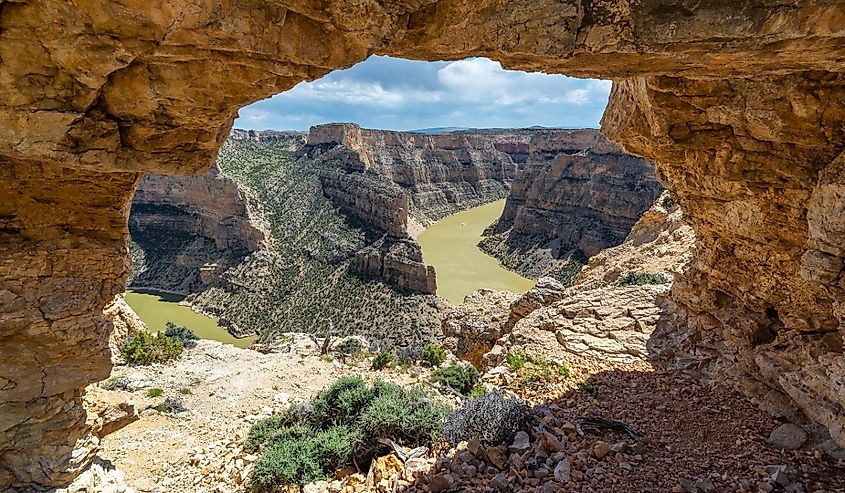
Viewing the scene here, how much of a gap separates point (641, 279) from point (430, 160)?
6975cm

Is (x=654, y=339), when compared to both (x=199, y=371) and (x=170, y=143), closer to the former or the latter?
(x=170, y=143)

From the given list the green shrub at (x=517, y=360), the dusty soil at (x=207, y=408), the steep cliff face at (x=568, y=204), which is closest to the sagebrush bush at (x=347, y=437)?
the dusty soil at (x=207, y=408)

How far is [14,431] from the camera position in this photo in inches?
227

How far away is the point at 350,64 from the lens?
3.96 m

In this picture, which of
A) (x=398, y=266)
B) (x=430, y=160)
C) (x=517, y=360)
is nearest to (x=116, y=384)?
(x=517, y=360)

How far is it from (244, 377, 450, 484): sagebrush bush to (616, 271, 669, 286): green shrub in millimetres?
8976

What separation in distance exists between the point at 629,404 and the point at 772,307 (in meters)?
2.80

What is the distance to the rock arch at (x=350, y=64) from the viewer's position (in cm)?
336

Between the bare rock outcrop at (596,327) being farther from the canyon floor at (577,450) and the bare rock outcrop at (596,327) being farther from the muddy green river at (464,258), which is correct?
the muddy green river at (464,258)

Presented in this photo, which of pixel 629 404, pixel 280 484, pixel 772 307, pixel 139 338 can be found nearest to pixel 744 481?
pixel 629 404

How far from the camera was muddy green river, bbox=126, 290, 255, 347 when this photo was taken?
36062mm

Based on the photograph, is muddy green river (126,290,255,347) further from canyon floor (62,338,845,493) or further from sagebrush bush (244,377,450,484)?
sagebrush bush (244,377,450,484)

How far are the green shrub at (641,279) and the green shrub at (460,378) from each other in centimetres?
603

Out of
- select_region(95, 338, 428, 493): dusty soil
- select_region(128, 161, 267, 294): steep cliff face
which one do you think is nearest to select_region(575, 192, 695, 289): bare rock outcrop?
select_region(95, 338, 428, 493): dusty soil
